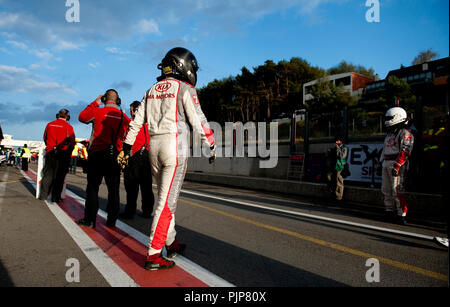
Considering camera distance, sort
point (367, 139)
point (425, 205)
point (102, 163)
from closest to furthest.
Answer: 1. point (102, 163)
2. point (425, 205)
3. point (367, 139)

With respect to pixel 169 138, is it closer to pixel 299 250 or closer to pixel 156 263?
pixel 156 263

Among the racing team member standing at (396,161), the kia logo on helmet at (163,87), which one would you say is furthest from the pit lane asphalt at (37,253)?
the racing team member standing at (396,161)

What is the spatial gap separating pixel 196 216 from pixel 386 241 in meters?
3.09

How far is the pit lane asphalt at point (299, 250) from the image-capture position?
2.70m

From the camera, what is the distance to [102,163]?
4.41m

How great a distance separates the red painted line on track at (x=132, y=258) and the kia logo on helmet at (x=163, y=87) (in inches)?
69.1

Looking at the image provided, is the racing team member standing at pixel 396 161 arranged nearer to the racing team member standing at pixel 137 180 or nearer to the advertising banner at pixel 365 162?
the advertising banner at pixel 365 162

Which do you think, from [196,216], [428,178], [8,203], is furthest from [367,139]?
[8,203]

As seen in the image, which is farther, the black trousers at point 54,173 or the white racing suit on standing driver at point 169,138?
the black trousers at point 54,173

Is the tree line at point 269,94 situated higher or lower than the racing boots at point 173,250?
higher

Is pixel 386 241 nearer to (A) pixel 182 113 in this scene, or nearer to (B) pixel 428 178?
(A) pixel 182 113

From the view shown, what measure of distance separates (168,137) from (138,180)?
2.62m

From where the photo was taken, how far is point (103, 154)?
173 inches

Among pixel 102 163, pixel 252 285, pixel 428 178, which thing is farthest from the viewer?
pixel 428 178
